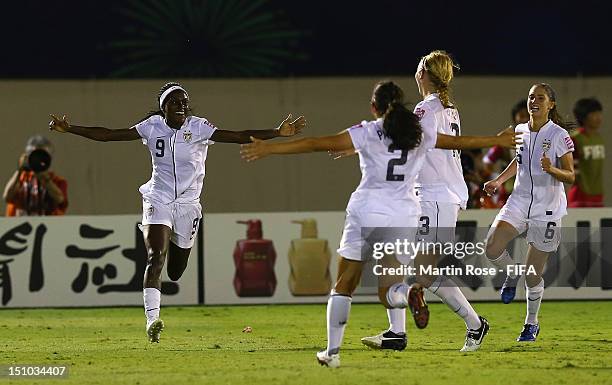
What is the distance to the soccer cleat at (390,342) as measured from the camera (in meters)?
11.5

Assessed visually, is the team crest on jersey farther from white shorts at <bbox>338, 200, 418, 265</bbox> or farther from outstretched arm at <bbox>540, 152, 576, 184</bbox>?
outstretched arm at <bbox>540, 152, 576, 184</bbox>

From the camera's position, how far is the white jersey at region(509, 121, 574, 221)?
41.2ft

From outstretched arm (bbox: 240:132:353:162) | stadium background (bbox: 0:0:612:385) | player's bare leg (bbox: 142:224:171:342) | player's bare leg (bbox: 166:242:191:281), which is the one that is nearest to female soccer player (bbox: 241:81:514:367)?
outstretched arm (bbox: 240:132:353:162)

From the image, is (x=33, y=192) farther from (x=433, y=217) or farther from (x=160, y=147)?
(x=433, y=217)

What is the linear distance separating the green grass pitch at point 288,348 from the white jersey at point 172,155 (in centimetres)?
123

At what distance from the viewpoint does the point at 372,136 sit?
10.4 meters

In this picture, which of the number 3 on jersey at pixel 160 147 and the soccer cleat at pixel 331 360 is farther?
the number 3 on jersey at pixel 160 147

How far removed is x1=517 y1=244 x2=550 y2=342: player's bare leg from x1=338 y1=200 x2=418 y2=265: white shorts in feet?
8.09

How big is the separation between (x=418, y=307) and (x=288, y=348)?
1.75 metres

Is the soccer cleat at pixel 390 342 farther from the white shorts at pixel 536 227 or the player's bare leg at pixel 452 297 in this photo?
the white shorts at pixel 536 227

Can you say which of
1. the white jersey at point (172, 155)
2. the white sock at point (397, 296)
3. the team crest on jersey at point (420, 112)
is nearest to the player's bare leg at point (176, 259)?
the white jersey at point (172, 155)

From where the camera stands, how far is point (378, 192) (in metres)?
10.5

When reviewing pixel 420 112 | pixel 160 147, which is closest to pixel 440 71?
pixel 420 112

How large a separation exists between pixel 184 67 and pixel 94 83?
9452mm
